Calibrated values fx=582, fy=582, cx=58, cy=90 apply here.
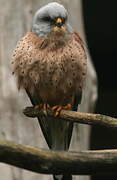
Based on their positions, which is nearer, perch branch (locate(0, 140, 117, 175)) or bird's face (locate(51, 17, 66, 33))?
perch branch (locate(0, 140, 117, 175))

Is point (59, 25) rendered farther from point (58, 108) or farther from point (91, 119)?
point (91, 119)

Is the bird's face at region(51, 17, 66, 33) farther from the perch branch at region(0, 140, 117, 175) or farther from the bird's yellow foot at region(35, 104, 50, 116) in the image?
the perch branch at region(0, 140, 117, 175)

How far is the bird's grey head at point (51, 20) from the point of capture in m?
3.42

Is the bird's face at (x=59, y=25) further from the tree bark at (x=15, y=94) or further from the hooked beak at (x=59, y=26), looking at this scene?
the tree bark at (x=15, y=94)

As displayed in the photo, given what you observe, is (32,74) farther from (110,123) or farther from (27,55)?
(110,123)

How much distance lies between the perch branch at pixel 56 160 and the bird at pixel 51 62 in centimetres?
79

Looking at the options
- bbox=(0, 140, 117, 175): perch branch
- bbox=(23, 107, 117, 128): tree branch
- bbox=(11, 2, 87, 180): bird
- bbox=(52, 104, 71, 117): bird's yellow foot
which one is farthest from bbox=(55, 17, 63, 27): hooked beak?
bbox=(0, 140, 117, 175): perch branch

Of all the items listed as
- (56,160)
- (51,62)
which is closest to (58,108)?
(51,62)

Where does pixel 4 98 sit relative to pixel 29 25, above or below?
below

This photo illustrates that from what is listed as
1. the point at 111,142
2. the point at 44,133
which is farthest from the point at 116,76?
the point at 44,133

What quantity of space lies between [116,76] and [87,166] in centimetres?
440

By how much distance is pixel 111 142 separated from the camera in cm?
685

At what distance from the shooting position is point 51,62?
3387 mm

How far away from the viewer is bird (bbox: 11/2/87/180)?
3398 millimetres
